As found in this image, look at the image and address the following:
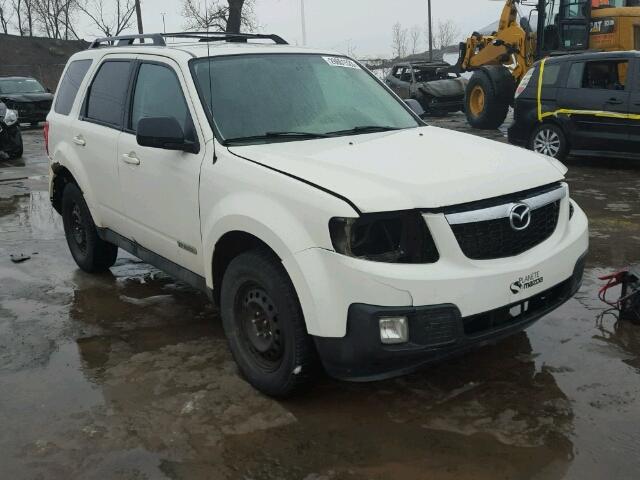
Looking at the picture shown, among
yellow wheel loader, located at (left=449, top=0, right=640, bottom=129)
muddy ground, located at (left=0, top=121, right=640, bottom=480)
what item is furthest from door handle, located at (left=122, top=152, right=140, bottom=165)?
yellow wheel loader, located at (left=449, top=0, right=640, bottom=129)

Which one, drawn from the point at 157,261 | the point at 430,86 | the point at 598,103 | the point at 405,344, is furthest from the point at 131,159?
the point at 430,86

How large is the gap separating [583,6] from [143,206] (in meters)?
13.2

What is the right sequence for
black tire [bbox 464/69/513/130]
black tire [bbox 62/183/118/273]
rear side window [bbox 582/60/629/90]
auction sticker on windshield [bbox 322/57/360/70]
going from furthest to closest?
black tire [bbox 464/69/513/130]
rear side window [bbox 582/60/629/90]
black tire [bbox 62/183/118/273]
auction sticker on windshield [bbox 322/57/360/70]

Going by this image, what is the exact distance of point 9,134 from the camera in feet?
43.0

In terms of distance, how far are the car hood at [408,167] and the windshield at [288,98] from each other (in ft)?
0.70

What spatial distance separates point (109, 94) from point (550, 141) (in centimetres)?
819

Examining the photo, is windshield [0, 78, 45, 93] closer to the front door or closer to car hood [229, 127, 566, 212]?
the front door

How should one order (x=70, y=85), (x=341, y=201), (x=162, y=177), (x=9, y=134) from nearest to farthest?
(x=341, y=201), (x=162, y=177), (x=70, y=85), (x=9, y=134)

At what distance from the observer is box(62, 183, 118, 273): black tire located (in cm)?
558

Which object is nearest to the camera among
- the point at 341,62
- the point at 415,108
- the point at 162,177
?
the point at 162,177

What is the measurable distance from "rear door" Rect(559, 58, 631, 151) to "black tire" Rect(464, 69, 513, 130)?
17.7 ft

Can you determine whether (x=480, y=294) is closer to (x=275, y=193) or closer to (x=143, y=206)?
(x=275, y=193)

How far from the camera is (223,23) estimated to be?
33562mm

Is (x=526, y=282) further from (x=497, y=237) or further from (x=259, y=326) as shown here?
(x=259, y=326)
